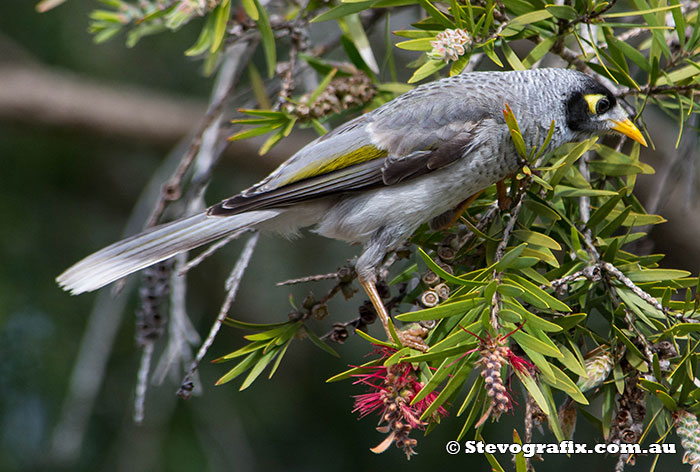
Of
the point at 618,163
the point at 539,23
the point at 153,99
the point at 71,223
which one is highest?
the point at 539,23

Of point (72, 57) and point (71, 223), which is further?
point (72, 57)

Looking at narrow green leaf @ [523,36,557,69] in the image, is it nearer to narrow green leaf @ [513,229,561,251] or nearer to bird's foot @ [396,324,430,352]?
narrow green leaf @ [513,229,561,251]

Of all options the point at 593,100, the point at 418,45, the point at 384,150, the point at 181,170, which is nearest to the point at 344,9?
the point at 418,45

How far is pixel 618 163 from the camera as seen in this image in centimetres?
237

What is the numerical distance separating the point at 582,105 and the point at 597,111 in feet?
0.21

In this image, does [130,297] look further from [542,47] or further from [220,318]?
[542,47]

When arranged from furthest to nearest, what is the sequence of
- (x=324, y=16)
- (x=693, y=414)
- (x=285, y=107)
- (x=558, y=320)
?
(x=285, y=107) → (x=324, y=16) → (x=558, y=320) → (x=693, y=414)

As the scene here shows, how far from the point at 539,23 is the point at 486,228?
0.72 m

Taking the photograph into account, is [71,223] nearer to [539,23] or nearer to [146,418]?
[146,418]

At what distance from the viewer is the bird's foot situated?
1935mm

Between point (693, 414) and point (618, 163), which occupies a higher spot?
point (618, 163)

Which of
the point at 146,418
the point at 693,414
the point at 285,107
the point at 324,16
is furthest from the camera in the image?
the point at 146,418

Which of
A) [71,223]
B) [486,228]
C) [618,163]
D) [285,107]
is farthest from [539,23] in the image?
[71,223]

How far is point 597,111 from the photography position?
2.73m
